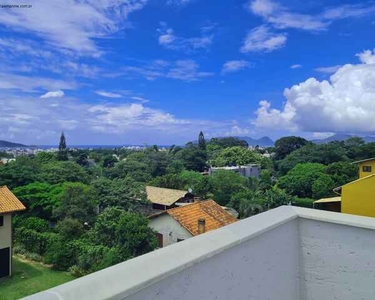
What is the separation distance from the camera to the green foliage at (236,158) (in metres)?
41.1

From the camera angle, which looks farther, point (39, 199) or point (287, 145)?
point (287, 145)

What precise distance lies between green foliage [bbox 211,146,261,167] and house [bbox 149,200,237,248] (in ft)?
92.9

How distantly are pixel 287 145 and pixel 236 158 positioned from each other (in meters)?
9.65

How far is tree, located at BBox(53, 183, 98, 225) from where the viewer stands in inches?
586

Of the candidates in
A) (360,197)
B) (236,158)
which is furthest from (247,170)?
(360,197)

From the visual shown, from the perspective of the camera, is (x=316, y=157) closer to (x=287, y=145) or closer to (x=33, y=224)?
(x=287, y=145)

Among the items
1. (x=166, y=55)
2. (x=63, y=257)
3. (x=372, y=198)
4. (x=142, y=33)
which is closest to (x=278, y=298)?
(x=372, y=198)

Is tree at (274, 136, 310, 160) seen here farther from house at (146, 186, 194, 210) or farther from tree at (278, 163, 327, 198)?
house at (146, 186, 194, 210)

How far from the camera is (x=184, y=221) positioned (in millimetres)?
11500

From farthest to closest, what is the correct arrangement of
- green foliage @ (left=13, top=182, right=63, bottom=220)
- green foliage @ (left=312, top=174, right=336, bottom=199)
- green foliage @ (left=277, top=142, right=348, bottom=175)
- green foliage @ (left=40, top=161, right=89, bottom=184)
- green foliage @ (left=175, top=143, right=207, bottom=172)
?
green foliage @ (left=175, top=143, right=207, bottom=172)
green foliage @ (left=277, top=142, right=348, bottom=175)
green foliage @ (left=312, top=174, right=336, bottom=199)
green foliage @ (left=40, top=161, right=89, bottom=184)
green foliage @ (left=13, top=182, right=63, bottom=220)

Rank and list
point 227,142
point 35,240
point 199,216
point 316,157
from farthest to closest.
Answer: point 227,142
point 316,157
point 35,240
point 199,216

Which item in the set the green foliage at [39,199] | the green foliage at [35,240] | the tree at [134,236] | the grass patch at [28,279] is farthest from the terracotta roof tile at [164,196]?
the grass patch at [28,279]

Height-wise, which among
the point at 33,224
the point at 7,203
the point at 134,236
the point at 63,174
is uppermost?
the point at 63,174

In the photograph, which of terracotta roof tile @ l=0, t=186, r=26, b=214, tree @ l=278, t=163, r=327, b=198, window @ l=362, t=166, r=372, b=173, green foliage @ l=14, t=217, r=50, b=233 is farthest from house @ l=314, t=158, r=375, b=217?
tree @ l=278, t=163, r=327, b=198
